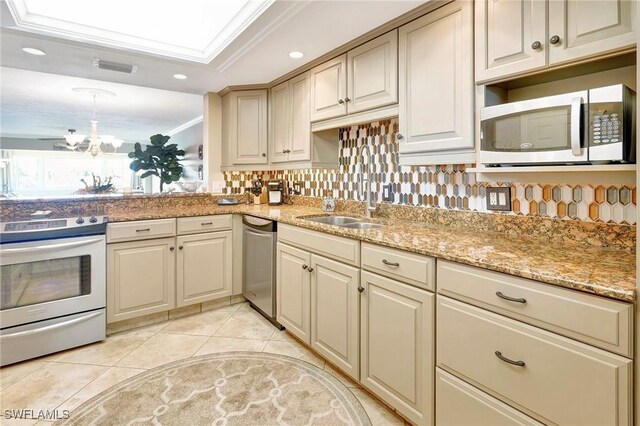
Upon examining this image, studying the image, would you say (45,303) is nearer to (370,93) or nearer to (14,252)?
(14,252)

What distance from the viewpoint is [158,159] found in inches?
185

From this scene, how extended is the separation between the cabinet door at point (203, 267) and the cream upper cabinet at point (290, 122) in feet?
3.04

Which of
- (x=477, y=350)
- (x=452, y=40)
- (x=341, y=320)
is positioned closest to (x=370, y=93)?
(x=452, y=40)

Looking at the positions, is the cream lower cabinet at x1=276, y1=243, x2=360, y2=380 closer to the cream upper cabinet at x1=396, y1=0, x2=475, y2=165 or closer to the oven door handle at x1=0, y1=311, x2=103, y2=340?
the cream upper cabinet at x1=396, y1=0, x2=475, y2=165

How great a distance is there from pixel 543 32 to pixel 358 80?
1.13 meters

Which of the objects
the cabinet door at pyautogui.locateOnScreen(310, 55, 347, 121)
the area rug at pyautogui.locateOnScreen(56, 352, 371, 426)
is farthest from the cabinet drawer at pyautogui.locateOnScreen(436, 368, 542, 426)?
the cabinet door at pyautogui.locateOnScreen(310, 55, 347, 121)

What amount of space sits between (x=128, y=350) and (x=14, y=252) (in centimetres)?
96

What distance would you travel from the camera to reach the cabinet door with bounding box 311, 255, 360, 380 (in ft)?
6.15

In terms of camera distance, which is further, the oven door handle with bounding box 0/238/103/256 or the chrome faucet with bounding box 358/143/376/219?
the chrome faucet with bounding box 358/143/376/219

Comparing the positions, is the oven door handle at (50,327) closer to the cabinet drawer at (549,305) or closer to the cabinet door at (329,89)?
the cabinet door at (329,89)

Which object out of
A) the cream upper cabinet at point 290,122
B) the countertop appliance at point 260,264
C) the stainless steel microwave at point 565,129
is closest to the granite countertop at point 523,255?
the stainless steel microwave at point 565,129

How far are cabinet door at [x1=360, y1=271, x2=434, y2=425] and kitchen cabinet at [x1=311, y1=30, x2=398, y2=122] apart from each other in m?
1.16

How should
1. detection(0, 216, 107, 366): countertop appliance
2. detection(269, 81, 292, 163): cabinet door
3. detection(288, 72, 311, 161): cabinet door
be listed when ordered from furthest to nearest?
detection(269, 81, 292, 163): cabinet door, detection(288, 72, 311, 161): cabinet door, detection(0, 216, 107, 366): countertop appliance

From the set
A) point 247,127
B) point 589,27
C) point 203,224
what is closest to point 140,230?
point 203,224
